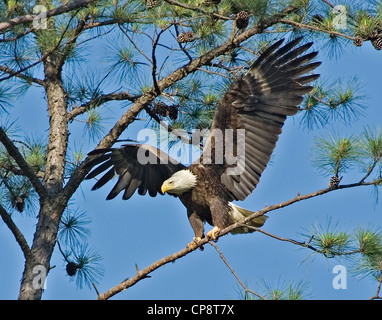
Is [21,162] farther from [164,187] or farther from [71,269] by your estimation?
[164,187]

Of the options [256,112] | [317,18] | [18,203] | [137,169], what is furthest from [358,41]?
[18,203]

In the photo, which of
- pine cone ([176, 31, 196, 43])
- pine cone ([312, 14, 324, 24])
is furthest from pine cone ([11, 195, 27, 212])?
pine cone ([312, 14, 324, 24])

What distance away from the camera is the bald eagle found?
5355mm

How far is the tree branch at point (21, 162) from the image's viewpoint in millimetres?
4742

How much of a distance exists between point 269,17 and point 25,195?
2214 millimetres

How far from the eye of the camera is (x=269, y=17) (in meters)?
5.06

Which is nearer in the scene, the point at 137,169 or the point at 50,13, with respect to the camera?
the point at 50,13

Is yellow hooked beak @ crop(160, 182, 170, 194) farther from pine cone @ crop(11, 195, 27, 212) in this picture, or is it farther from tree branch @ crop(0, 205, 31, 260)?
tree branch @ crop(0, 205, 31, 260)

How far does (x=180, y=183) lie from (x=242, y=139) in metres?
0.56

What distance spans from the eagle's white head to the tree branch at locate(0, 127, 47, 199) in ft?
3.10

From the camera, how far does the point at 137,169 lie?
612 centimetres

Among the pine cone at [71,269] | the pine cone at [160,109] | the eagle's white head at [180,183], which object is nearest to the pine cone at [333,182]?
the eagle's white head at [180,183]

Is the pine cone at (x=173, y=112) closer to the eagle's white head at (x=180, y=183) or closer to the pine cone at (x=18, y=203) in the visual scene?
the eagle's white head at (x=180, y=183)
